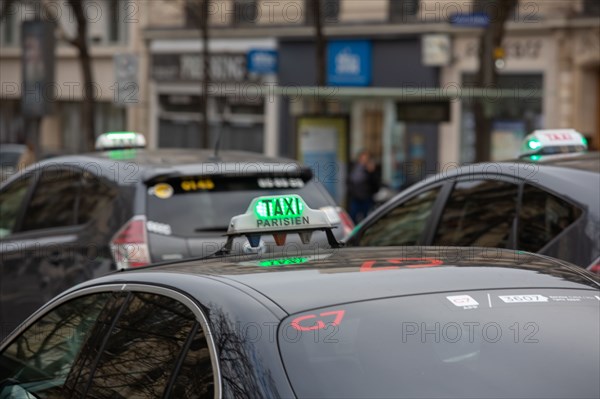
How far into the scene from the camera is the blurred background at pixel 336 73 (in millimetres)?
24469

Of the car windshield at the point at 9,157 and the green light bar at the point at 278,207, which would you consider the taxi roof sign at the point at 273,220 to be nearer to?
the green light bar at the point at 278,207

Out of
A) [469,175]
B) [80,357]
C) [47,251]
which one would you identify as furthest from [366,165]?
[80,357]

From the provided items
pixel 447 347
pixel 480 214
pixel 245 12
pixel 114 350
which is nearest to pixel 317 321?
pixel 447 347

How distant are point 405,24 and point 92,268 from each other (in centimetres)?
2002

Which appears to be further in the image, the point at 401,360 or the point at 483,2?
→ the point at 483,2

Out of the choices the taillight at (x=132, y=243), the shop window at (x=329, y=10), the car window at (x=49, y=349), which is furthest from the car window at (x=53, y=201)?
the shop window at (x=329, y=10)

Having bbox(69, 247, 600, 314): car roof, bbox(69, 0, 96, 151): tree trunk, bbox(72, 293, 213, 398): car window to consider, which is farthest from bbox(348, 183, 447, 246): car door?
bbox(69, 0, 96, 151): tree trunk

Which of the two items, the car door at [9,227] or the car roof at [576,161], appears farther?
the car door at [9,227]

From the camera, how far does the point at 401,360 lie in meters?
3.19

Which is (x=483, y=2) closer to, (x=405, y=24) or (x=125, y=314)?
(x=405, y=24)

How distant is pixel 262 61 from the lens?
2884cm

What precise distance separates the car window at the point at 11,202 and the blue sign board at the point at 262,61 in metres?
20.1

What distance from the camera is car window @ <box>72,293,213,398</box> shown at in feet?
11.0

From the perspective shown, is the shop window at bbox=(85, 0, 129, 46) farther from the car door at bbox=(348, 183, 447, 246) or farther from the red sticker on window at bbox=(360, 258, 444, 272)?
the red sticker on window at bbox=(360, 258, 444, 272)
